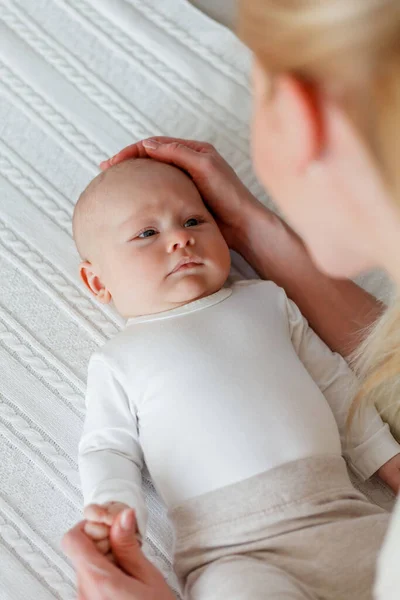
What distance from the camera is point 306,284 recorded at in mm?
1226

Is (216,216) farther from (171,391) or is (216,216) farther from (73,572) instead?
(73,572)

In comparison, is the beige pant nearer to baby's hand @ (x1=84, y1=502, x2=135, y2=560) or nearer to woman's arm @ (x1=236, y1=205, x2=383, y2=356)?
baby's hand @ (x1=84, y1=502, x2=135, y2=560)

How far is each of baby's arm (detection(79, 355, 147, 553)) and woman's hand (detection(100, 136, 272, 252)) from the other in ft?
1.10

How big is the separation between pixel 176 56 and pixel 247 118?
20cm

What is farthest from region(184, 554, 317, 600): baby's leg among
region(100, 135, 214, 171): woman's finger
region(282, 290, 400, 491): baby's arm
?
region(100, 135, 214, 171): woman's finger

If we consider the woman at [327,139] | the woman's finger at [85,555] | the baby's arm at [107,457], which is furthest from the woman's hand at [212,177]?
the woman's finger at [85,555]

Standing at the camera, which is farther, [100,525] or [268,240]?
[268,240]

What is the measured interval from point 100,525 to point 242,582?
0.59ft

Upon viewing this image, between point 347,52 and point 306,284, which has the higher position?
point 347,52

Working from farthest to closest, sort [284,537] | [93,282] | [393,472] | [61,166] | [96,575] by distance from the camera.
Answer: [61,166]
[93,282]
[393,472]
[284,537]
[96,575]

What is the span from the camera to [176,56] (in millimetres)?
1497

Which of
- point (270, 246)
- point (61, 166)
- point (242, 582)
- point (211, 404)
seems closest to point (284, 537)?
point (242, 582)

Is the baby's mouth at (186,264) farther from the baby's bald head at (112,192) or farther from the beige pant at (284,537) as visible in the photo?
the beige pant at (284,537)

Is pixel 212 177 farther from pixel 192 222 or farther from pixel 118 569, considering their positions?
pixel 118 569
